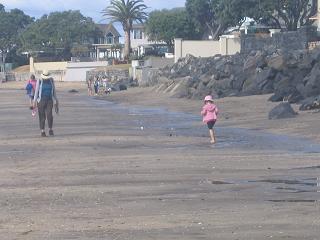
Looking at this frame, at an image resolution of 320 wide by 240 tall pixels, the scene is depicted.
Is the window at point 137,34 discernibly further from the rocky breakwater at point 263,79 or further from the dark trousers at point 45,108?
the dark trousers at point 45,108

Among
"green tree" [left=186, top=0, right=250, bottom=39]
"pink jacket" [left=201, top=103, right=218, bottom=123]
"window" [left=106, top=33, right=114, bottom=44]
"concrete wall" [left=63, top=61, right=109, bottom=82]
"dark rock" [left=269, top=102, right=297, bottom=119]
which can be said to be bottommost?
"concrete wall" [left=63, top=61, right=109, bottom=82]

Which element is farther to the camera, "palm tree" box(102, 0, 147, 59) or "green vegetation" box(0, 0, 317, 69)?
"palm tree" box(102, 0, 147, 59)

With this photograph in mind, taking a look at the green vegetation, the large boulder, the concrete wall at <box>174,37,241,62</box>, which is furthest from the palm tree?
the large boulder

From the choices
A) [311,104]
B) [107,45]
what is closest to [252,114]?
[311,104]

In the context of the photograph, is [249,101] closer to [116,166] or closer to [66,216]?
[116,166]

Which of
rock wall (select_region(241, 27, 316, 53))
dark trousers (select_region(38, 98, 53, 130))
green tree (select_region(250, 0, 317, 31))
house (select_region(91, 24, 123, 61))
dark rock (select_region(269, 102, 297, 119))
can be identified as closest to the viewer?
dark trousers (select_region(38, 98, 53, 130))

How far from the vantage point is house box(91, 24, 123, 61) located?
133 meters

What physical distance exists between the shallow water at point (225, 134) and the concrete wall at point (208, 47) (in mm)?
38070

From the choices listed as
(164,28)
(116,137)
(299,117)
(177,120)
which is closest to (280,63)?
(177,120)

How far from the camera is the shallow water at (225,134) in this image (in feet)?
62.8

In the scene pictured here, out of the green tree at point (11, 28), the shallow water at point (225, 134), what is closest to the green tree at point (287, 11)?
the shallow water at point (225, 134)

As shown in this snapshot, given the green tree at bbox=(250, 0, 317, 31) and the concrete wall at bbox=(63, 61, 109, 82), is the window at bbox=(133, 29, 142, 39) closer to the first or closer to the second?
the concrete wall at bbox=(63, 61, 109, 82)

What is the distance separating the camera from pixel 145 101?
5034 centimetres

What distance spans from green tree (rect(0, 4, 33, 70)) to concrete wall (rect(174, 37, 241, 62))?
60561 mm
